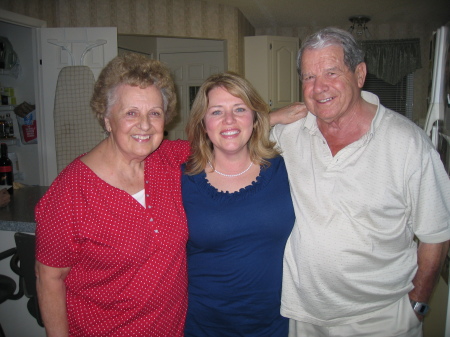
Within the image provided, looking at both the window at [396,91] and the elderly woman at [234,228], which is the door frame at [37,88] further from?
the window at [396,91]

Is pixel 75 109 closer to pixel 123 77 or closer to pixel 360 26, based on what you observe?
pixel 123 77

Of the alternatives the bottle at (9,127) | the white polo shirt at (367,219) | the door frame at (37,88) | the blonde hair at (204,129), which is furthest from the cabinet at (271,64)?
the white polo shirt at (367,219)

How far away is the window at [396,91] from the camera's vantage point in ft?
18.1

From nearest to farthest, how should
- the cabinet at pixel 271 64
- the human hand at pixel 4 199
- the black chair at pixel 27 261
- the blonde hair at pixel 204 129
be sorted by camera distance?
the blonde hair at pixel 204 129
the black chair at pixel 27 261
the human hand at pixel 4 199
the cabinet at pixel 271 64

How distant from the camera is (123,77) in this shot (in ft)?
3.60

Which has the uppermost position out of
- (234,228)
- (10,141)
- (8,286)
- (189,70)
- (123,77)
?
(189,70)

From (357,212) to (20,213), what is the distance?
162 centimetres

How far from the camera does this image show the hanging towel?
349cm

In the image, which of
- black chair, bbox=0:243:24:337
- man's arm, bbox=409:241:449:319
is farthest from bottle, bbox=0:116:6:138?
man's arm, bbox=409:241:449:319

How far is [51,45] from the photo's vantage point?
11.5 ft

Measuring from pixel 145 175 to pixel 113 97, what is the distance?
0.94ft

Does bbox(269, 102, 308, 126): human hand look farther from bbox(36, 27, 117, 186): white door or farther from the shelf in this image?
the shelf

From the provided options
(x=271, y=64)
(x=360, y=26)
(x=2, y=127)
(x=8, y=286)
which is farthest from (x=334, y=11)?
(x=8, y=286)

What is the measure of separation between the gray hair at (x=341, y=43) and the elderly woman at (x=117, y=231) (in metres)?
0.54
